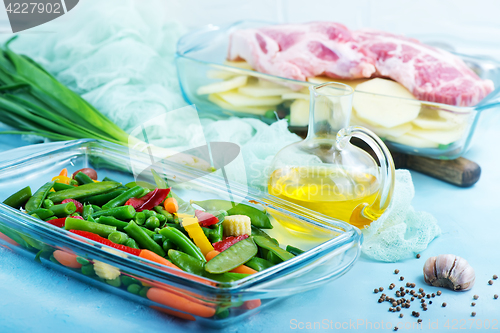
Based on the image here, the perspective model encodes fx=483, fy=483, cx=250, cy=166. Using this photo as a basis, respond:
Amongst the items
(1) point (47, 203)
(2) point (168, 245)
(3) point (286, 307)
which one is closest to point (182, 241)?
(2) point (168, 245)

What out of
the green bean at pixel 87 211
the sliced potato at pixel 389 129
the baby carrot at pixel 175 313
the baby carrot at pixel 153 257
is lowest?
the sliced potato at pixel 389 129

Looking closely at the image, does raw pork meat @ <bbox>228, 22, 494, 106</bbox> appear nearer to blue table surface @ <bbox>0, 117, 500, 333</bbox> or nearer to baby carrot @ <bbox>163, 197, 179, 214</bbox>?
blue table surface @ <bbox>0, 117, 500, 333</bbox>

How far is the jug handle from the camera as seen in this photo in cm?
107

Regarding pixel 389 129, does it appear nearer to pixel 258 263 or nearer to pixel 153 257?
pixel 258 263

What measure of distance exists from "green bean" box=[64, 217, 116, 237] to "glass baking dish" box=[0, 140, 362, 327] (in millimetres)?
50

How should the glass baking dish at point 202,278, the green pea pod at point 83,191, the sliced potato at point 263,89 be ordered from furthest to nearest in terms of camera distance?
the sliced potato at point 263,89 < the green pea pod at point 83,191 < the glass baking dish at point 202,278

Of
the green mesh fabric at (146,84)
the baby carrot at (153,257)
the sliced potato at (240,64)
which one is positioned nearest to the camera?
the baby carrot at (153,257)

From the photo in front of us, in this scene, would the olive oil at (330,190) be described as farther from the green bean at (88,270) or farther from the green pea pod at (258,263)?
the green bean at (88,270)

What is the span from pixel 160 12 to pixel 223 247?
70.1 inches

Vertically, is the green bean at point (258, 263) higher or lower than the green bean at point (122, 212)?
lower

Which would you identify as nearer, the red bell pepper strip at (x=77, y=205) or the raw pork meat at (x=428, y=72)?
the red bell pepper strip at (x=77, y=205)

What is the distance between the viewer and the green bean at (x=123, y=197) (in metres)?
1.06

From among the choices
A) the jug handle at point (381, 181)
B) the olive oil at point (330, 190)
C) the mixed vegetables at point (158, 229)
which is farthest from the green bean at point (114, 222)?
the jug handle at point (381, 181)

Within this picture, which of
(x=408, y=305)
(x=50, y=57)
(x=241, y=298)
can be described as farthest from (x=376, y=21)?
(x=241, y=298)
